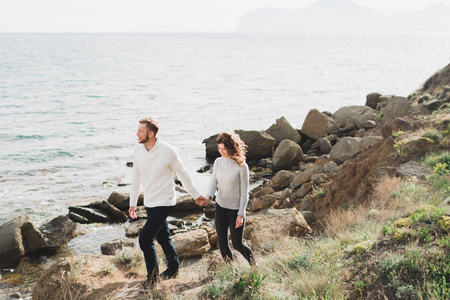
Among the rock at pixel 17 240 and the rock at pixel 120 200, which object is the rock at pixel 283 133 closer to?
the rock at pixel 120 200

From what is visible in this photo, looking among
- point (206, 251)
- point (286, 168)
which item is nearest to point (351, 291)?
point (206, 251)

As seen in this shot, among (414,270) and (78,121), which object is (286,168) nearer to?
(414,270)

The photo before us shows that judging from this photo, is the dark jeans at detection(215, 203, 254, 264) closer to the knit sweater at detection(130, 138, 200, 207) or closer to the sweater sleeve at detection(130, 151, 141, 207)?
the knit sweater at detection(130, 138, 200, 207)

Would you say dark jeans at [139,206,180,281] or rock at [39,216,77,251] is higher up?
dark jeans at [139,206,180,281]

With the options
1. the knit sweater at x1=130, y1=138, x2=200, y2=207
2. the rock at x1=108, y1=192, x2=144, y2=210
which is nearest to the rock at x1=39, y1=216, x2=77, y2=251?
the rock at x1=108, y1=192, x2=144, y2=210

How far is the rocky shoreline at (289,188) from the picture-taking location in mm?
10465

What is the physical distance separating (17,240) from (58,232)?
143 cm

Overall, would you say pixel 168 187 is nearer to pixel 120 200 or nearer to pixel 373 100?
pixel 120 200

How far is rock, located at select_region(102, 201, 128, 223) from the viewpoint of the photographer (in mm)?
14125

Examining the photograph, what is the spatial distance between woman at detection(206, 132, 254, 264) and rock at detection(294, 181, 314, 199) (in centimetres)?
782

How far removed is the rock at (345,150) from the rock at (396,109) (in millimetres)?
4258

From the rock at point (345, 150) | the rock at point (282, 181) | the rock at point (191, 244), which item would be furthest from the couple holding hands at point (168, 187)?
the rock at point (345, 150)

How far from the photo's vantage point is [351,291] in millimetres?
5414

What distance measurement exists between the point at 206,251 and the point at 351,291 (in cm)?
571
